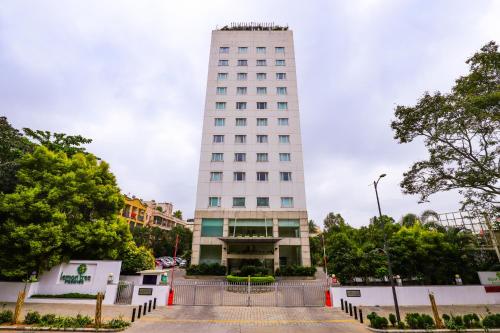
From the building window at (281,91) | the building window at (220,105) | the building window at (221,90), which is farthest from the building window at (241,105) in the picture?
the building window at (281,91)

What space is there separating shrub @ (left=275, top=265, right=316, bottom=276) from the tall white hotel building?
119 cm

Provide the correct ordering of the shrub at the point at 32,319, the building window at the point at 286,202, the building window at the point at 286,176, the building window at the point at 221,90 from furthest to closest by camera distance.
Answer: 1. the building window at the point at 221,90
2. the building window at the point at 286,176
3. the building window at the point at 286,202
4. the shrub at the point at 32,319

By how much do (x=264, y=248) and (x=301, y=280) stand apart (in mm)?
6078

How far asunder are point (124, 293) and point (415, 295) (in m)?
21.2

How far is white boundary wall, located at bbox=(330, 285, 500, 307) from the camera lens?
1738 centimetres

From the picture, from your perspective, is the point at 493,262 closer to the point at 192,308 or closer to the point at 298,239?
the point at 298,239

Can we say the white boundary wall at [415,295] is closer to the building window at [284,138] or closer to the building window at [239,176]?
the building window at [239,176]

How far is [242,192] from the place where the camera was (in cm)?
3491

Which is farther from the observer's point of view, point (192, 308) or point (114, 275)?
point (114, 275)

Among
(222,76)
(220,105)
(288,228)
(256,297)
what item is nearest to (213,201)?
(288,228)

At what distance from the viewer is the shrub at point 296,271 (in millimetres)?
29453

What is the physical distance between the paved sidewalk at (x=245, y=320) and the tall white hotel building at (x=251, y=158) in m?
14.3

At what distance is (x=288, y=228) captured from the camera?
110ft

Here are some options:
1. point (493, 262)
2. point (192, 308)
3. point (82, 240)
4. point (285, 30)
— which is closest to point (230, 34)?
point (285, 30)
